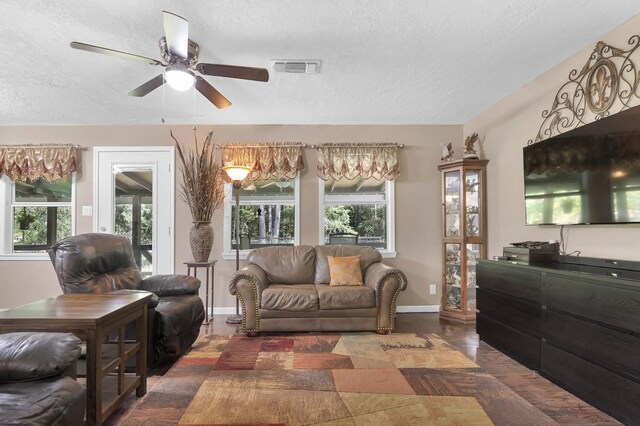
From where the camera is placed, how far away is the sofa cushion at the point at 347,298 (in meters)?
3.35

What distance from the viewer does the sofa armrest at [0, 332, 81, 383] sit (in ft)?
3.97

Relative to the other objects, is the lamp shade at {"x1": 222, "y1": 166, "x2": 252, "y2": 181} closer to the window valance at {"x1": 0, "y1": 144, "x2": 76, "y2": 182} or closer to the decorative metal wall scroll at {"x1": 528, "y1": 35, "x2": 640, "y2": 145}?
the window valance at {"x1": 0, "y1": 144, "x2": 76, "y2": 182}

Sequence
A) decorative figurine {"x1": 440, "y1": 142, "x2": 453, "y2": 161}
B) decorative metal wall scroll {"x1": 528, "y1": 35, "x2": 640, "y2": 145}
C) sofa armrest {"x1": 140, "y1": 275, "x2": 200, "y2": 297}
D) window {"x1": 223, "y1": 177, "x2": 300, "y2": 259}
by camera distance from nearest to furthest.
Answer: decorative metal wall scroll {"x1": 528, "y1": 35, "x2": 640, "y2": 145} < sofa armrest {"x1": 140, "y1": 275, "x2": 200, "y2": 297} < decorative figurine {"x1": 440, "y1": 142, "x2": 453, "y2": 161} < window {"x1": 223, "y1": 177, "x2": 300, "y2": 259}

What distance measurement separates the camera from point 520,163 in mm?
3346

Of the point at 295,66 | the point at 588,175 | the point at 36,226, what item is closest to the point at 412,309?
the point at 588,175

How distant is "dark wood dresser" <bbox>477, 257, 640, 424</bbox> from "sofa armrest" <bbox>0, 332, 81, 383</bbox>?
2.72 metres

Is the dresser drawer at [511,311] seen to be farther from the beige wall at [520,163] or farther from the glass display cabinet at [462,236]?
the glass display cabinet at [462,236]

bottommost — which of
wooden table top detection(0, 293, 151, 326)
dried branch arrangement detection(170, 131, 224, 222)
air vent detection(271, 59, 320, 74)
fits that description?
wooden table top detection(0, 293, 151, 326)

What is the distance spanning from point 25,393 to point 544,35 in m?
3.58

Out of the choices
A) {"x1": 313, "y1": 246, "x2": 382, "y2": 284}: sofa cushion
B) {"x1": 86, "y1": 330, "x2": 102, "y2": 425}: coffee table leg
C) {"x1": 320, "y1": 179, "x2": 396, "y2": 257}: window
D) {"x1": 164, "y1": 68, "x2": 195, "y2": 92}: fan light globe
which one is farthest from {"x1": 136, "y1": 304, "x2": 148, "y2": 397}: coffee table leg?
{"x1": 320, "y1": 179, "x2": 396, "y2": 257}: window

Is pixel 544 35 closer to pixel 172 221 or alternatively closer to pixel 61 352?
pixel 61 352

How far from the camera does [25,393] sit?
45.6 inches

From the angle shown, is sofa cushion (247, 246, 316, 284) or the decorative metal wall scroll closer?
the decorative metal wall scroll

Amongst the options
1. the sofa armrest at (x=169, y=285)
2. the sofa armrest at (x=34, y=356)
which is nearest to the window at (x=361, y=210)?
the sofa armrest at (x=169, y=285)
